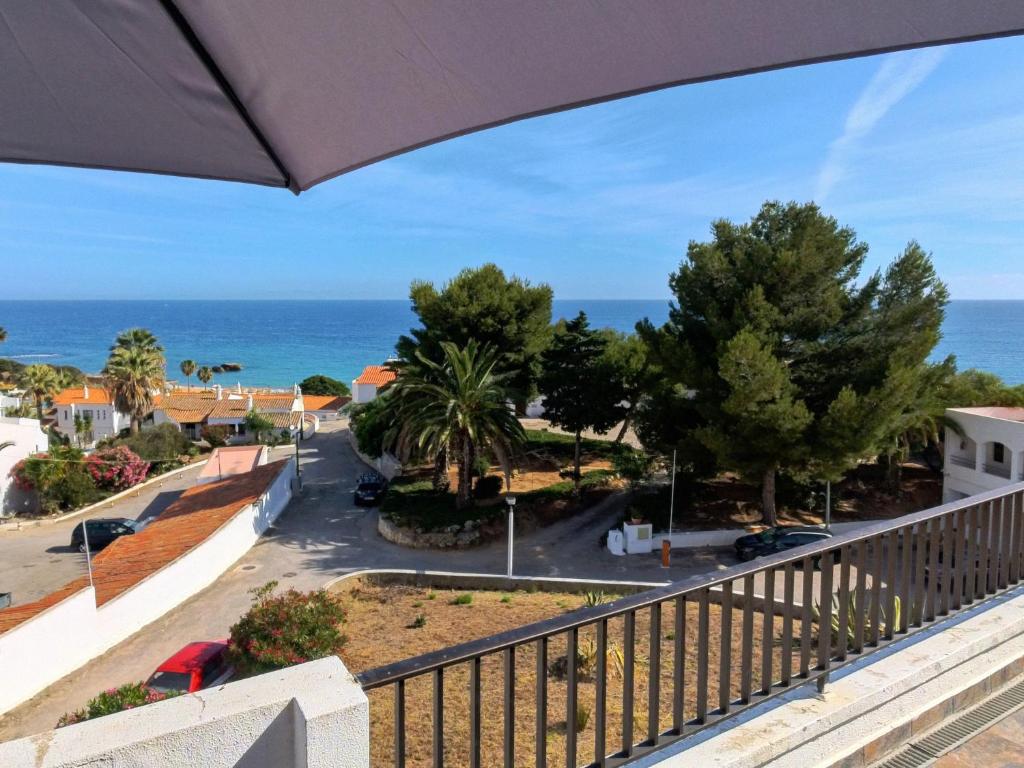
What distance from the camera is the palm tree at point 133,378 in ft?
120

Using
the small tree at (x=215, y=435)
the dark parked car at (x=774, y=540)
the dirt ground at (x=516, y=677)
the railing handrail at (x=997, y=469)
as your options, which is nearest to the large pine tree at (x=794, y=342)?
the dark parked car at (x=774, y=540)

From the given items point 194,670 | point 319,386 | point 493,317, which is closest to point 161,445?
point 493,317

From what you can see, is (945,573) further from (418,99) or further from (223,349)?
(223,349)

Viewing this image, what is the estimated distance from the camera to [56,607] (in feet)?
39.1

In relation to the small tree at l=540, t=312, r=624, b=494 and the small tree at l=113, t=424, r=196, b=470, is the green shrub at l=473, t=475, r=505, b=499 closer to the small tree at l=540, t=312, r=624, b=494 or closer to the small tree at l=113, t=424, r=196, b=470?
the small tree at l=540, t=312, r=624, b=494

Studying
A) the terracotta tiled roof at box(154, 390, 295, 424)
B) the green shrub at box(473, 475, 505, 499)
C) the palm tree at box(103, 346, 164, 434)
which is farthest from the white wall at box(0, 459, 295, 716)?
the terracotta tiled roof at box(154, 390, 295, 424)

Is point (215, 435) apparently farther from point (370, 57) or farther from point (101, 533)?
point (370, 57)

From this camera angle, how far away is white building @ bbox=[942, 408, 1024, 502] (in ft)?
57.3

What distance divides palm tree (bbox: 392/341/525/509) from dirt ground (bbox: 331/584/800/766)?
751 centimetres

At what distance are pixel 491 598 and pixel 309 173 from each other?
1113 centimetres

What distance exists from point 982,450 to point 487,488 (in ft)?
47.3

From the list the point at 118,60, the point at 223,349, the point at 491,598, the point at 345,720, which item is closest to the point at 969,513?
the point at 345,720

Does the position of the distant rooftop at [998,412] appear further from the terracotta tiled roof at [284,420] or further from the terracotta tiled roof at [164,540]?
the terracotta tiled roof at [284,420]

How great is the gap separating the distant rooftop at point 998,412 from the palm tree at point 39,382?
161 ft
